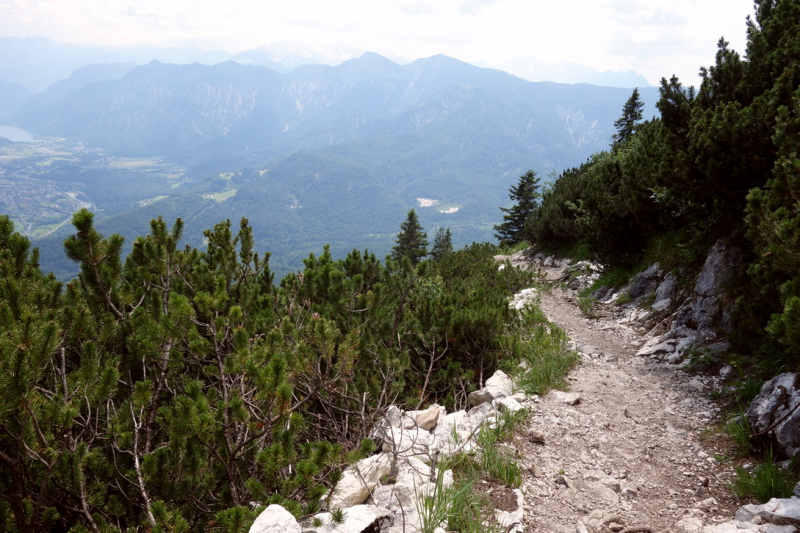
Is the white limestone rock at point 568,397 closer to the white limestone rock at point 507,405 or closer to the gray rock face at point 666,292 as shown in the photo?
the white limestone rock at point 507,405

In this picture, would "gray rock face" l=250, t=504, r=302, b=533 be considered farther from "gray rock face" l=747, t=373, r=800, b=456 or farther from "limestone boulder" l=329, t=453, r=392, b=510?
"gray rock face" l=747, t=373, r=800, b=456

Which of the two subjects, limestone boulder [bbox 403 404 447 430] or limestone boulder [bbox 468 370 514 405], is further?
limestone boulder [bbox 468 370 514 405]

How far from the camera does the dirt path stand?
11.6ft

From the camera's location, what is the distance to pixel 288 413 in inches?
113

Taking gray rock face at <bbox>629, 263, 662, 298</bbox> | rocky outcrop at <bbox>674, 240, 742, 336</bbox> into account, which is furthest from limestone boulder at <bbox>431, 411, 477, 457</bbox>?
gray rock face at <bbox>629, 263, 662, 298</bbox>

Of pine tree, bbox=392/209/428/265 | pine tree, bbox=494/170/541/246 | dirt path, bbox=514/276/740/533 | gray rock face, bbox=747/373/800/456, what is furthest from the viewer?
pine tree, bbox=392/209/428/265

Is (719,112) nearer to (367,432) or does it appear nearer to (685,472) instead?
(685,472)

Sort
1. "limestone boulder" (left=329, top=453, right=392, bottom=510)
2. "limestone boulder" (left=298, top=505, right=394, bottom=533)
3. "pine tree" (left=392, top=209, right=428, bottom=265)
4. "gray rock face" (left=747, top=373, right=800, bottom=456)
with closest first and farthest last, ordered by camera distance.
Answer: "limestone boulder" (left=298, top=505, right=394, bottom=533) → "limestone boulder" (left=329, top=453, right=392, bottom=510) → "gray rock face" (left=747, top=373, right=800, bottom=456) → "pine tree" (left=392, top=209, right=428, bottom=265)

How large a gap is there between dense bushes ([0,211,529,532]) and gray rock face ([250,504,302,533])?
10 centimetres

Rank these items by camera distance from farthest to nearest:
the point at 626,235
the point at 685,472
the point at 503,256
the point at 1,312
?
the point at 503,256 → the point at 626,235 → the point at 685,472 → the point at 1,312

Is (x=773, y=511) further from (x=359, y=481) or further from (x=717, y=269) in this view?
(x=717, y=269)

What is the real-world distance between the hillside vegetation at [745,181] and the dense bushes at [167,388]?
147 inches

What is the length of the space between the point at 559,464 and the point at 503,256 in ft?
73.8

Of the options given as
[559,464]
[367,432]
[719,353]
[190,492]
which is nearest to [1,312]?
[190,492]
